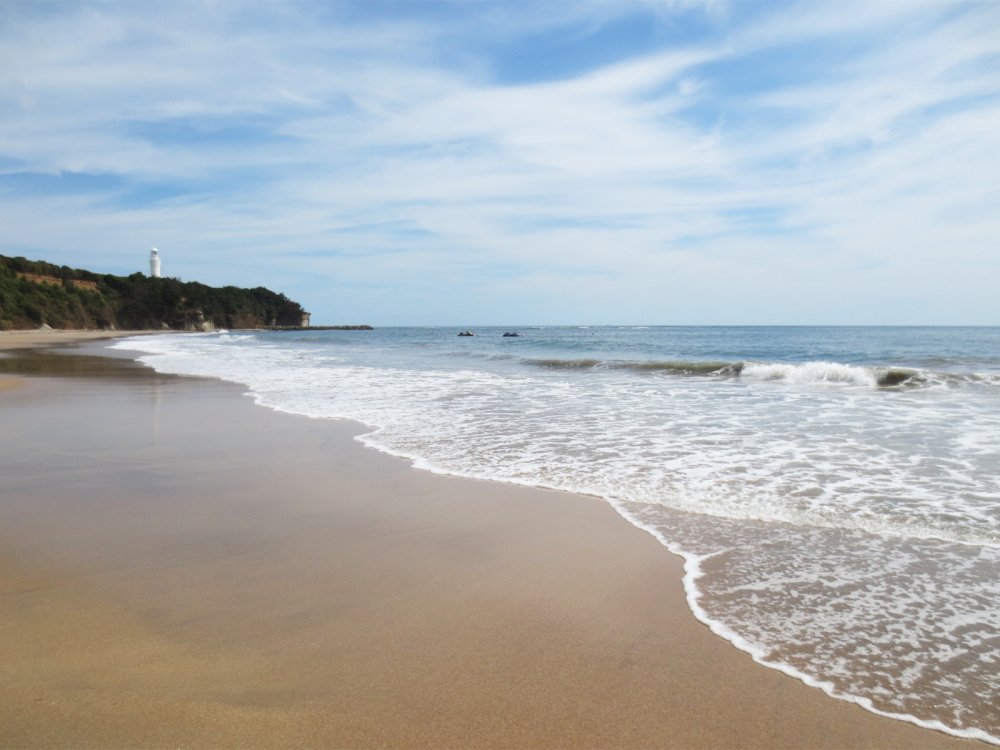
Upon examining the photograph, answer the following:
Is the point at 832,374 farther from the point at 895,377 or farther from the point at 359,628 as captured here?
the point at 359,628

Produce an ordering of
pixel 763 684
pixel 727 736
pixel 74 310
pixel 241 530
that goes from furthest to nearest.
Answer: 1. pixel 74 310
2. pixel 241 530
3. pixel 763 684
4. pixel 727 736

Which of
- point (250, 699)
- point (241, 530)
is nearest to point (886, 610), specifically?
point (250, 699)

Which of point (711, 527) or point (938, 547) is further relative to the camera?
point (711, 527)

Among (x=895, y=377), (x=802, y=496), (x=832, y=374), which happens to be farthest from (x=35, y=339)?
(x=802, y=496)

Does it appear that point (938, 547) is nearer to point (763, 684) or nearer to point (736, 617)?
point (736, 617)

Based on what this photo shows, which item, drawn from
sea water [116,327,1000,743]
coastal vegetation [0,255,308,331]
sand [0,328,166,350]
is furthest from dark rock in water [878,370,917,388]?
coastal vegetation [0,255,308,331]

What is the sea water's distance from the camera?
2584mm

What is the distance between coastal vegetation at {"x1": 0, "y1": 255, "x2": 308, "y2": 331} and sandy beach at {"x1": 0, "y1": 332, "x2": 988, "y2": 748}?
213 feet

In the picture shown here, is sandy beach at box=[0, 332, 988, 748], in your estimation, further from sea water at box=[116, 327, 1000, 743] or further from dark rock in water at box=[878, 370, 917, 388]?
dark rock in water at box=[878, 370, 917, 388]

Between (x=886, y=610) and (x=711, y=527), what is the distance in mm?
1296

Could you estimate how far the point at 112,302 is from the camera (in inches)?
3095

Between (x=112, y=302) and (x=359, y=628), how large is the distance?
9023cm

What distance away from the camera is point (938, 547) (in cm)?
378

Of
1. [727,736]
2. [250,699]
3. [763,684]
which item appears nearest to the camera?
[727,736]
